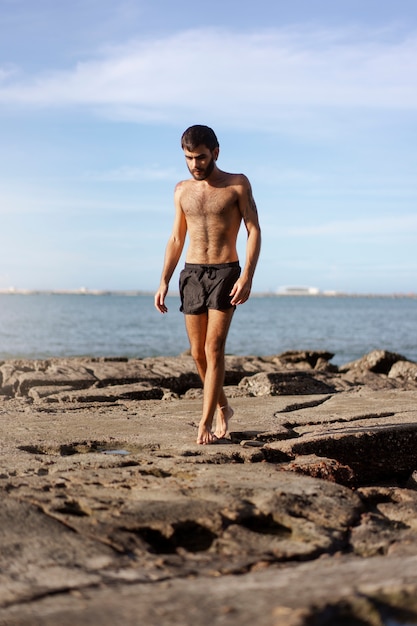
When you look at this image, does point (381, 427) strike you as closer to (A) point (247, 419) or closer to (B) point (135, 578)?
(A) point (247, 419)

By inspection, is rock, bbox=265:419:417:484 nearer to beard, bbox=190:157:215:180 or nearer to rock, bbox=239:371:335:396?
beard, bbox=190:157:215:180

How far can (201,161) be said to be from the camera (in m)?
4.77

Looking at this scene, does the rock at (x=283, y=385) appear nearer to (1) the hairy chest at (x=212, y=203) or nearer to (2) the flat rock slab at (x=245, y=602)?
(1) the hairy chest at (x=212, y=203)

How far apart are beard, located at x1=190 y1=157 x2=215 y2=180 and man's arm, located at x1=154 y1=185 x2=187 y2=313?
0.28m

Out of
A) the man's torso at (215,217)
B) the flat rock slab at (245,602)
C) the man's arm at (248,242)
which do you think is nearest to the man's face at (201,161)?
the man's torso at (215,217)

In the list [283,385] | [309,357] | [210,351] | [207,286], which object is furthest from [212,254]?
[309,357]

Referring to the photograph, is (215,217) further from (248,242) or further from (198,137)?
(198,137)

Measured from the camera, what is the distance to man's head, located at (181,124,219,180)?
15.4 ft

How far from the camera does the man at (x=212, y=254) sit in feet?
15.6

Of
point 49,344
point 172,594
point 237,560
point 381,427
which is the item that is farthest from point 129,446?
point 49,344

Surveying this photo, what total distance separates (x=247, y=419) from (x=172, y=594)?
3467 mm

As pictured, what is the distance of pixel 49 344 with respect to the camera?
31.0m

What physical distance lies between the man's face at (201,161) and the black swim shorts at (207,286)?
58cm

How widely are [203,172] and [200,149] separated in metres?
0.16
